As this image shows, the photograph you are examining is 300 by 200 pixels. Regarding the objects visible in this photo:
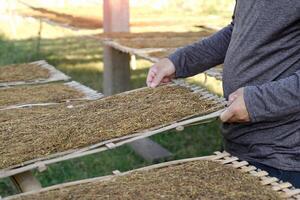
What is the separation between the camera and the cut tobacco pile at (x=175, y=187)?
180 centimetres

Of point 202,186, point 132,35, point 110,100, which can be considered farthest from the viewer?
point 132,35

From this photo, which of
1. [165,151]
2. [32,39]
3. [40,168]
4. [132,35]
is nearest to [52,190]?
[40,168]

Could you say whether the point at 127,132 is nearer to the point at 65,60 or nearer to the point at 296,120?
the point at 296,120

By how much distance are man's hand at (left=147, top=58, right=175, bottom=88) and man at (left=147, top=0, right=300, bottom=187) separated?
0.31 metres

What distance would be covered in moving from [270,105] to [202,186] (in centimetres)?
34

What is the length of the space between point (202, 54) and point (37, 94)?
128 cm

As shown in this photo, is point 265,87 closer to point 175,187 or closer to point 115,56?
point 175,187

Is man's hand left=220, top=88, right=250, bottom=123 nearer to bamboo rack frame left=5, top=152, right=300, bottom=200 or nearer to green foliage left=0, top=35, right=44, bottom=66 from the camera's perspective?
bamboo rack frame left=5, top=152, right=300, bottom=200

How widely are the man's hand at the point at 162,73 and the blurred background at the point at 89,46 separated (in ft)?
6.71

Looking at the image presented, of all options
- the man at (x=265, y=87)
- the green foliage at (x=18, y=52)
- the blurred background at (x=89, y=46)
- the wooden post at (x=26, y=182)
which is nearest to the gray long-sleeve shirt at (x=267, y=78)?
the man at (x=265, y=87)

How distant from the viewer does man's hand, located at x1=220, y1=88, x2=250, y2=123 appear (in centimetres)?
198

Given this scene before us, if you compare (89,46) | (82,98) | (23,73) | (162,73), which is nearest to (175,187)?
(162,73)

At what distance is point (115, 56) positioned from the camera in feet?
21.0

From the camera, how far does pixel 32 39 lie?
1185 centimetres
